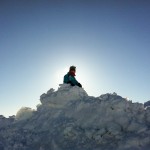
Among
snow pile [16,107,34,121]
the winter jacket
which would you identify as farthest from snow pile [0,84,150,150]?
the winter jacket

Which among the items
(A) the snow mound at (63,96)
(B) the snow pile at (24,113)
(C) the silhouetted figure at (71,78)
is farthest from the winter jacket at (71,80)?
(B) the snow pile at (24,113)

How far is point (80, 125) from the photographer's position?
1634cm

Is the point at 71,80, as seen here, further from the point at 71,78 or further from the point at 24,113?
the point at 24,113

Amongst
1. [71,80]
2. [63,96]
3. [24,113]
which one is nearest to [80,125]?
[63,96]

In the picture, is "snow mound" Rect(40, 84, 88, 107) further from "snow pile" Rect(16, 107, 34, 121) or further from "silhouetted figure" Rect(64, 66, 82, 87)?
"snow pile" Rect(16, 107, 34, 121)

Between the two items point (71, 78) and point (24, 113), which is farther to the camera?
point (71, 78)

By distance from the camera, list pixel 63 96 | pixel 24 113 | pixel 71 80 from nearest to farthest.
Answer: pixel 63 96
pixel 24 113
pixel 71 80

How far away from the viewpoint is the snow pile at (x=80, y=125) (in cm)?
1488

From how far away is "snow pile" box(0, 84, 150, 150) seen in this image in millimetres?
14875

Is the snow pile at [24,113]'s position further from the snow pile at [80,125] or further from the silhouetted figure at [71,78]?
the silhouetted figure at [71,78]

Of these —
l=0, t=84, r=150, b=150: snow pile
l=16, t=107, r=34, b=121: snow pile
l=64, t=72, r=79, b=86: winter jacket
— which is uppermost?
l=64, t=72, r=79, b=86: winter jacket

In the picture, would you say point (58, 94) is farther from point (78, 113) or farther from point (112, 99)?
point (112, 99)

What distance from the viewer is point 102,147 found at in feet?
47.8

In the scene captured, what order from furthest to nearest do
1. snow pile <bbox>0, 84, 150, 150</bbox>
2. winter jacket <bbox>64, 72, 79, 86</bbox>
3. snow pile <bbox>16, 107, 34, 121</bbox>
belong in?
winter jacket <bbox>64, 72, 79, 86</bbox> → snow pile <bbox>16, 107, 34, 121</bbox> → snow pile <bbox>0, 84, 150, 150</bbox>
